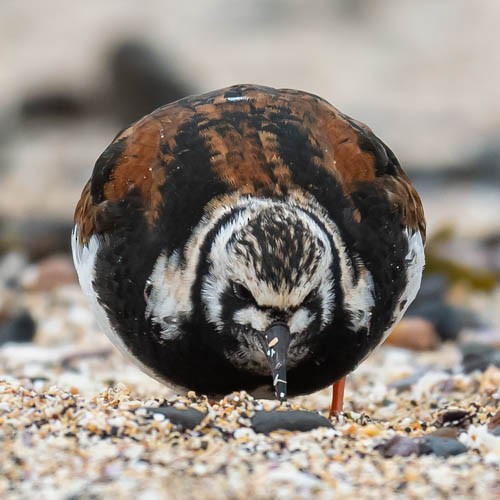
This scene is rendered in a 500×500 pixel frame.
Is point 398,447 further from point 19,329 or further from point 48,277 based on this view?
point 48,277

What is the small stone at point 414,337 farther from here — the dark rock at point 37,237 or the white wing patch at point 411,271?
the dark rock at point 37,237

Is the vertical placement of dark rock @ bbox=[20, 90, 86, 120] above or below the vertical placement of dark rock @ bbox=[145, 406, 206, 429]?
above

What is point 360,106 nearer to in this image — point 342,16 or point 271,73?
point 271,73

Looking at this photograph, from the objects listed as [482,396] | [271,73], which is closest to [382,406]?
[482,396]

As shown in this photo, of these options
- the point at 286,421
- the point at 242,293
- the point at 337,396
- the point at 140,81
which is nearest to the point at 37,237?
the point at 337,396

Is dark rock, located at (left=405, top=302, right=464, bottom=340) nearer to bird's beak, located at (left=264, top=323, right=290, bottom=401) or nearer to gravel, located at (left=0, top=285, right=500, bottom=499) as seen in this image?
gravel, located at (left=0, top=285, right=500, bottom=499)

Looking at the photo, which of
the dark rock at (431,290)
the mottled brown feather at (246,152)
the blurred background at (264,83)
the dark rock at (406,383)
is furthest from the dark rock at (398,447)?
the dark rock at (431,290)

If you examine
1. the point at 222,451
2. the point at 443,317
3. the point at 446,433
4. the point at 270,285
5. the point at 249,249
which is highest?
the point at 443,317

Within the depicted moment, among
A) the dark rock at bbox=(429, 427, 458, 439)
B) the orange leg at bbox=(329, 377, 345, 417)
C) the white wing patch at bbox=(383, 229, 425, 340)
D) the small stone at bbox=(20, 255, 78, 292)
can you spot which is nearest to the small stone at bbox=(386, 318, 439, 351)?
the orange leg at bbox=(329, 377, 345, 417)
